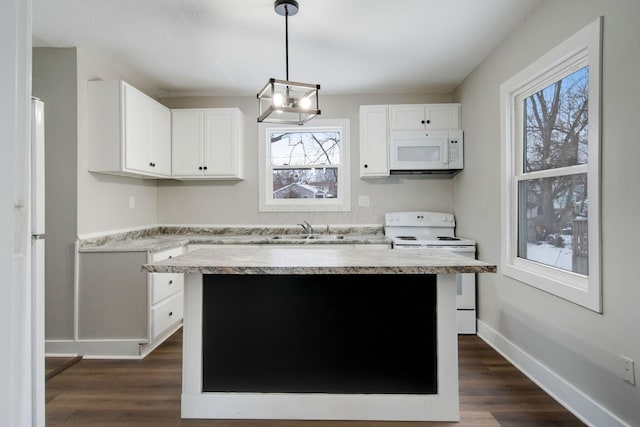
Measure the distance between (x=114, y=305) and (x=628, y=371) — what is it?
3.31m

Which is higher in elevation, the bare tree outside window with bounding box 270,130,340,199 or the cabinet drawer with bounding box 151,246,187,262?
the bare tree outside window with bounding box 270,130,340,199

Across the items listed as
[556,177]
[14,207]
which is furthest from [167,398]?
[556,177]

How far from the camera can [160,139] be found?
351 centimetres

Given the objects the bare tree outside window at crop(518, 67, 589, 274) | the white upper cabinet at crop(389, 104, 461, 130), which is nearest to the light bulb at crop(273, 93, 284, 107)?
the bare tree outside window at crop(518, 67, 589, 274)

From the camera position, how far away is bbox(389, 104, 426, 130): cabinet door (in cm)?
365

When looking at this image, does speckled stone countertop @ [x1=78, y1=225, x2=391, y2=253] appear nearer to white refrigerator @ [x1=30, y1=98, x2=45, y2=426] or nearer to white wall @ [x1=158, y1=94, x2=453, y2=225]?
white wall @ [x1=158, y1=94, x2=453, y2=225]

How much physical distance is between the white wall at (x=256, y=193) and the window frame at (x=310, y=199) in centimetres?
6

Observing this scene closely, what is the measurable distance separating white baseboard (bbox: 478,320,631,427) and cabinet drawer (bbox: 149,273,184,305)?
9.36 ft

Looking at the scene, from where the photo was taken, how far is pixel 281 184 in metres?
4.05

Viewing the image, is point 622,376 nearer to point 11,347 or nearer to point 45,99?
point 11,347

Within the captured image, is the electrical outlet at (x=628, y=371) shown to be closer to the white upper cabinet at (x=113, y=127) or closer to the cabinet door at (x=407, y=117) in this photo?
the cabinet door at (x=407, y=117)

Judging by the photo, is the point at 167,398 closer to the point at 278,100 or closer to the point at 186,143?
the point at 278,100

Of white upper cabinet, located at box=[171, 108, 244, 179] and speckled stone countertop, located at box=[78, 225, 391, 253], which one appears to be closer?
speckled stone countertop, located at box=[78, 225, 391, 253]

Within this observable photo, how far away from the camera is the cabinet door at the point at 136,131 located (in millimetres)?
2898
